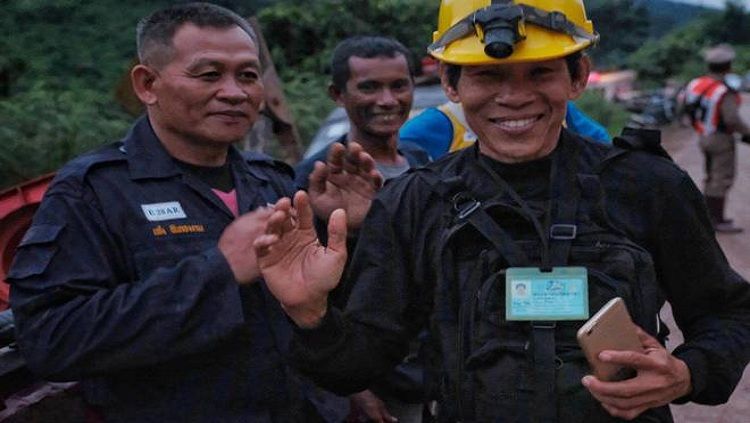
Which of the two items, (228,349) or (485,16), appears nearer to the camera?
(485,16)

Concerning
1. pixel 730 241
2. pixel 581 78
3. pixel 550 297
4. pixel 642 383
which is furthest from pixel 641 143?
pixel 730 241

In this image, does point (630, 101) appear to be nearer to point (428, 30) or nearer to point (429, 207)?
point (428, 30)

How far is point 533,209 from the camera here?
1.98m

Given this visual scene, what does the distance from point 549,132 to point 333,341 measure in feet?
2.30

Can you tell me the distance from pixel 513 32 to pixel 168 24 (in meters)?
1.03

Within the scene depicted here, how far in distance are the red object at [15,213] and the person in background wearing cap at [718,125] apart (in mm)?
7759

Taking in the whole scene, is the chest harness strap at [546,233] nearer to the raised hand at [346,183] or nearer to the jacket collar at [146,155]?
the raised hand at [346,183]

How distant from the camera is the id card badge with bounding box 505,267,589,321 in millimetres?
1850

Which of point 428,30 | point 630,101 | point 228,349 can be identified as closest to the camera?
point 228,349

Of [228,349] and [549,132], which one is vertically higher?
[549,132]

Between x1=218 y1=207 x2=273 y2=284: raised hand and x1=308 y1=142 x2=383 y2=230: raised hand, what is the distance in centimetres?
54

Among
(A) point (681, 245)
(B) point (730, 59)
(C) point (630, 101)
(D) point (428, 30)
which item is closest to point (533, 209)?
(A) point (681, 245)

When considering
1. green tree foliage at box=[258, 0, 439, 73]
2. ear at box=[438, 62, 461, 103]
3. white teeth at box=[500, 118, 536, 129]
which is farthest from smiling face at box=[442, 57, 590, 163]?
green tree foliage at box=[258, 0, 439, 73]

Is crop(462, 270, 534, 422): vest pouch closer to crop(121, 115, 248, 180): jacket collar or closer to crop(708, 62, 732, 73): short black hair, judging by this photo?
crop(121, 115, 248, 180): jacket collar
